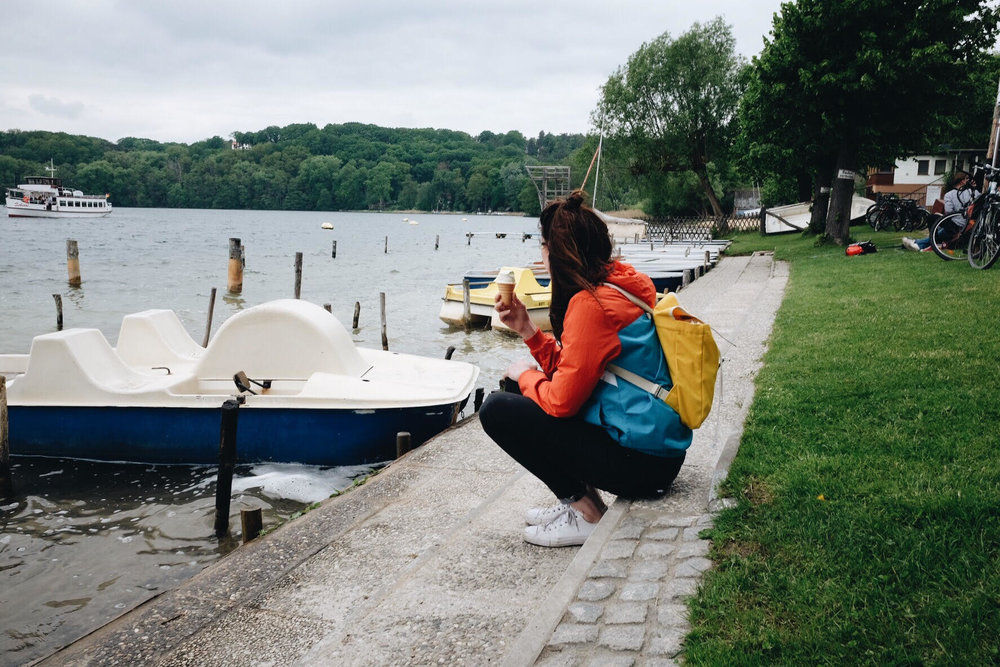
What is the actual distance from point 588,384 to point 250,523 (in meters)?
3.41

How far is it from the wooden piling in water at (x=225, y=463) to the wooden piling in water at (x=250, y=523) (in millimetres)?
1280

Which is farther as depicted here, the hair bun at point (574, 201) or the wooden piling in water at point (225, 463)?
the wooden piling in water at point (225, 463)

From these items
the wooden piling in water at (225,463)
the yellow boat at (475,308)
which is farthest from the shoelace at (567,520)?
the yellow boat at (475,308)

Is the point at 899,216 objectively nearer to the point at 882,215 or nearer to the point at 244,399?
the point at 882,215

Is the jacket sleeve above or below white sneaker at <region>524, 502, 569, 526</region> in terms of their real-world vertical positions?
above

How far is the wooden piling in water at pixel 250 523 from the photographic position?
5648 millimetres

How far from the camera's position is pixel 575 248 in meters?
3.54

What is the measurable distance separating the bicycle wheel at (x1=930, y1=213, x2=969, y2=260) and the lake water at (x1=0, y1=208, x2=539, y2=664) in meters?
8.98

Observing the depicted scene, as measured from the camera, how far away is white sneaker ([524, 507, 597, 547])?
13.5 feet

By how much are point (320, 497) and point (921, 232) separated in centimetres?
2565

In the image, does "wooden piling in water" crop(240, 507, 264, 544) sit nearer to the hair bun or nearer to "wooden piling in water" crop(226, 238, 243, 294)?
the hair bun

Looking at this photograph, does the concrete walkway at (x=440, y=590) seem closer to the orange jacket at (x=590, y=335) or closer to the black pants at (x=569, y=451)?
the black pants at (x=569, y=451)

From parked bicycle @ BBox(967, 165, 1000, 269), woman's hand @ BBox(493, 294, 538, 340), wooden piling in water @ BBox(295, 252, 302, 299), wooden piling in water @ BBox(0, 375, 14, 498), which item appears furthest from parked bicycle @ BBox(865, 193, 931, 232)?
wooden piling in water @ BBox(0, 375, 14, 498)

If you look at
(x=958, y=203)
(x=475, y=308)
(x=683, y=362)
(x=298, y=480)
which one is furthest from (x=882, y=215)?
(x=683, y=362)
